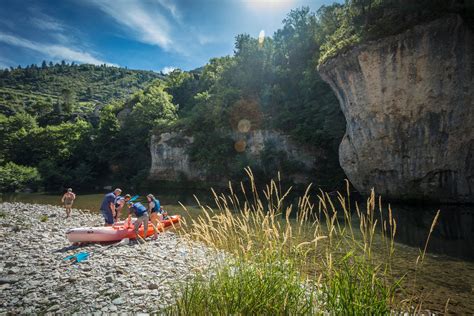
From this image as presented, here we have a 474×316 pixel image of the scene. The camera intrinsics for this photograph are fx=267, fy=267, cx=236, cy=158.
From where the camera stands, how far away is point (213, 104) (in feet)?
112

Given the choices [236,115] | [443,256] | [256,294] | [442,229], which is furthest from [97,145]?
[256,294]

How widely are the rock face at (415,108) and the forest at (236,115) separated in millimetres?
1071

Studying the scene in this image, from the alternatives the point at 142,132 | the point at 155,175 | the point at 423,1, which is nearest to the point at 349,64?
the point at 423,1

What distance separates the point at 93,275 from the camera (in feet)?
19.6

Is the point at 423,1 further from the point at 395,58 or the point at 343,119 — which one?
the point at 343,119

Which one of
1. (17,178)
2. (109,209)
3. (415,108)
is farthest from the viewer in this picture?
(17,178)

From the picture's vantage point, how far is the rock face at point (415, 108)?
1422cm

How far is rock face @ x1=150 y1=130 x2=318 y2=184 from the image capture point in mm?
27219

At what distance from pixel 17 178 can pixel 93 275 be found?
38.2 metres

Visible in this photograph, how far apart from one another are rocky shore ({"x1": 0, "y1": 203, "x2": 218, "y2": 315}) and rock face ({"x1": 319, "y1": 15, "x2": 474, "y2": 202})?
1490cm

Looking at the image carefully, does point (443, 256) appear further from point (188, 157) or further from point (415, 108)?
point (188, 157)

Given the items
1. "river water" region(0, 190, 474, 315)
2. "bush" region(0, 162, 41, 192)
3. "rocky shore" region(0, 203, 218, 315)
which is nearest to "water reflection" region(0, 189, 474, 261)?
"river water" region(0, 190, 474, 315)

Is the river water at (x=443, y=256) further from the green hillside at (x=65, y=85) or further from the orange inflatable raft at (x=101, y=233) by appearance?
the green hillside at (x=65, y=85)

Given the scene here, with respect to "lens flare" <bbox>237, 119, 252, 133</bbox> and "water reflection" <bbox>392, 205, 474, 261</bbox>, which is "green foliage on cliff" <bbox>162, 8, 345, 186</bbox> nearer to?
"lens flare" <bbox>237, 119, 252, 133</bbox>
